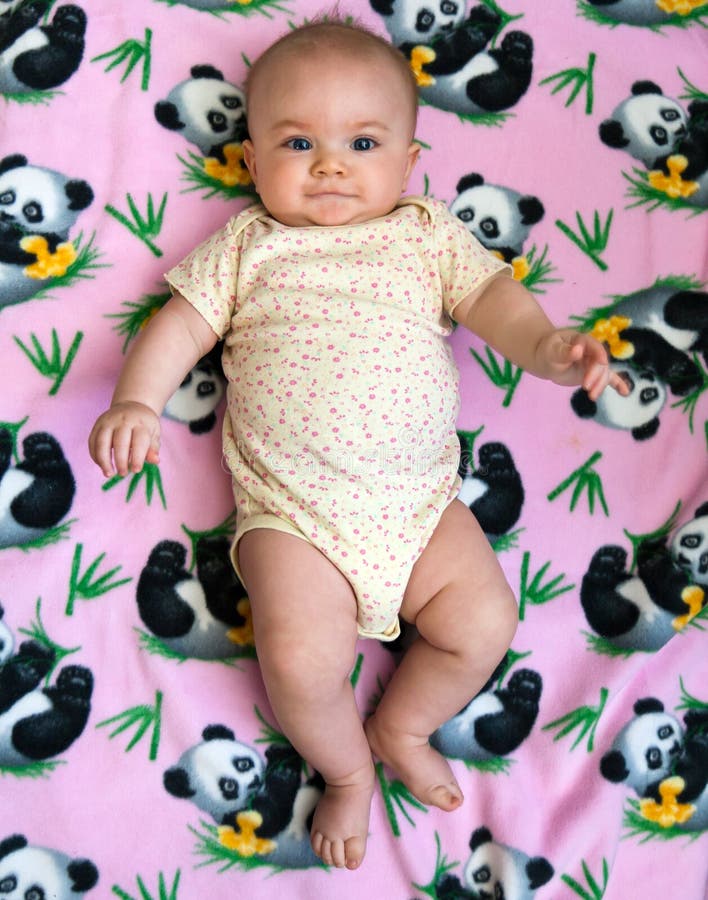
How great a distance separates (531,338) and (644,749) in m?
0.54

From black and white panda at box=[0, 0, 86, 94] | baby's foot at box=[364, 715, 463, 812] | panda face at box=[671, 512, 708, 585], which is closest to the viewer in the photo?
baby's foot at box=[364, 715, 463, 812]

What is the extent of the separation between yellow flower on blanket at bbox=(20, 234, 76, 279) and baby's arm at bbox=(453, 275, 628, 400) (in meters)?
0.54

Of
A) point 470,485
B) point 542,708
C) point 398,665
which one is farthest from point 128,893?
point 470,485

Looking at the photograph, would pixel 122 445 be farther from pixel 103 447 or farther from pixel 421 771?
pixel 421 771

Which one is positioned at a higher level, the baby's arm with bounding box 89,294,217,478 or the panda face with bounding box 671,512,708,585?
the baby's arm with bounding box 89,294,217,478

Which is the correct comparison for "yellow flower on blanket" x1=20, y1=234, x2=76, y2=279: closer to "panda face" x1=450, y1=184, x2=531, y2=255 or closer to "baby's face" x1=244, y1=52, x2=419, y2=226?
"baby's face" x1=244, y1=52, x2=419, y2=226

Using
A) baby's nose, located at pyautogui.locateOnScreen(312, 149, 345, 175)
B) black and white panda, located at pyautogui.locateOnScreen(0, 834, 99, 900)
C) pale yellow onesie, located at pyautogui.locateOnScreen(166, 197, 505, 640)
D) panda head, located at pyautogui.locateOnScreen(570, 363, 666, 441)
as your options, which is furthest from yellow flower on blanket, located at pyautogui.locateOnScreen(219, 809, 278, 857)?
baby's nose, located at pyautogui.locateOnScreen(312, 149, 345, 175)

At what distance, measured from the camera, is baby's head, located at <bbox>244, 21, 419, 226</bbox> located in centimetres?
126

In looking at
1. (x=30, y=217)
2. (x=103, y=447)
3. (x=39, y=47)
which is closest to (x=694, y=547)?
(x=103, y=447)

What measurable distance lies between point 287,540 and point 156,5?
0.83 m

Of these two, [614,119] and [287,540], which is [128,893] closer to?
[287,540]

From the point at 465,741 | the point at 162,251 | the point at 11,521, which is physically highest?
the point at 162,251

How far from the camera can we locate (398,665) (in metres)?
1.29

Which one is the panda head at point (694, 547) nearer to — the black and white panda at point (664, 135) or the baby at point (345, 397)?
the baby at point (345, 397)
